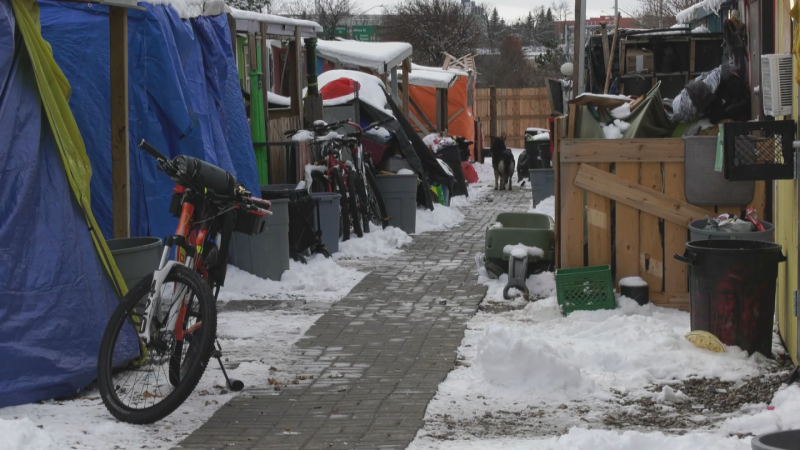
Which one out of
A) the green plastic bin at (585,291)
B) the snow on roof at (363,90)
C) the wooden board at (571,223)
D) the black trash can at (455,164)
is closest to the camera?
the green plastic bin at (585,291)

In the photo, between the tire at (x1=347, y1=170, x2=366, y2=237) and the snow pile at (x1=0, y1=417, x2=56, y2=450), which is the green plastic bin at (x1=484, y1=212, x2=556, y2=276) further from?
the snow pile at (x1=0, y1=417, x2=56, y2=450)

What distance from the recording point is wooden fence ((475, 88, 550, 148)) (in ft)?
115

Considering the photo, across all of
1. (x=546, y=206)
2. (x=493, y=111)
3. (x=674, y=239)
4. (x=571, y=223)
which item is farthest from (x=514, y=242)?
(x=493, y=111)

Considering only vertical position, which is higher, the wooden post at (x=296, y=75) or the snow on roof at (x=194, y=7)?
the snow on roof at (x=194, y=7)

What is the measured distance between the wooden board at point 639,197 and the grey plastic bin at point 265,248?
2.94m

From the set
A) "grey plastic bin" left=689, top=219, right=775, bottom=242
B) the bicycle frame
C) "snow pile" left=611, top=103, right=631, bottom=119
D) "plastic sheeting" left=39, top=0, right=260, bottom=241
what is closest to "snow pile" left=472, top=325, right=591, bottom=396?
"grey plastic bin" left=689, top=219, right=775, bottom=242

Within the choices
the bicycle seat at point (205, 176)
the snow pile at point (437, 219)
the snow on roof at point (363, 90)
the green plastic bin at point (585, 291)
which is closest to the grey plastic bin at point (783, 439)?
the bicycle seat at point (205, 176)

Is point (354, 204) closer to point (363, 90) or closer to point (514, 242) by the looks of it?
point (514, 242)

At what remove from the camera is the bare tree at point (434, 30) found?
44.4 metres

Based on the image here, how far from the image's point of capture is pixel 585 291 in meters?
7.86

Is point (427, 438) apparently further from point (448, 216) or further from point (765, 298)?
point (448, 216)

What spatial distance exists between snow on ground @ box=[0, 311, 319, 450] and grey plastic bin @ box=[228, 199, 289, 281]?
6.62ft

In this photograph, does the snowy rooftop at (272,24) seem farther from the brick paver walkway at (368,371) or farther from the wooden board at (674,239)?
the wooden board at (674,239)

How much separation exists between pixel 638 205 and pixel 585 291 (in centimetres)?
88
